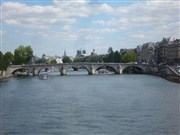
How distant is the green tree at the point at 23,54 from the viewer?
65125 millimetres

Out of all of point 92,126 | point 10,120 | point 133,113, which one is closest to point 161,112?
point 133,113

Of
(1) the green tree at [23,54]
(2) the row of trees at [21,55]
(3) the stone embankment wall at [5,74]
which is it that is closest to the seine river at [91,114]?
(3) the stone embankment wall at [5,74]

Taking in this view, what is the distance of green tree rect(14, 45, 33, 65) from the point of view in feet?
214

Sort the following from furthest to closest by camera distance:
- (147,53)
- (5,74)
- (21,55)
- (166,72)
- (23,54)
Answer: (147,53)
(23,54)
(21,55)
(5,74)
(166,72)

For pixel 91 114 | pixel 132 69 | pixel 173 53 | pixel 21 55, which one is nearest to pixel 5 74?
pixel 21 55

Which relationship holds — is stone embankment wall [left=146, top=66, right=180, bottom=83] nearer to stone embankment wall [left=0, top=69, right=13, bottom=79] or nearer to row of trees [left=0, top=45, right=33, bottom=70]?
stone embankment wall [left=0, top=69, right=13, bottom=79]

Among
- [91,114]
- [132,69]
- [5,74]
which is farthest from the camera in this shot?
[132,69]

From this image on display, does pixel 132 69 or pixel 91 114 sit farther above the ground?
pixel 132 69

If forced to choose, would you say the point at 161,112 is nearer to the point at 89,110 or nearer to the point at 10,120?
the point at 89,110

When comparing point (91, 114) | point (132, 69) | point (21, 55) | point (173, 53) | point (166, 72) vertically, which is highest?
point (21, 55)

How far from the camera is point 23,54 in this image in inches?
2596

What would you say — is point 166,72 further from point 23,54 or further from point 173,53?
point 23,54

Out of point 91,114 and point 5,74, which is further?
point 5,74

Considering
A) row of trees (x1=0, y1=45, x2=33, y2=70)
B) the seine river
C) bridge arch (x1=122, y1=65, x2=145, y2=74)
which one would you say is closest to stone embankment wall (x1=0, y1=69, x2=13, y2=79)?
row of trees (x1=0, y1=45, x2=33, y2=70)
